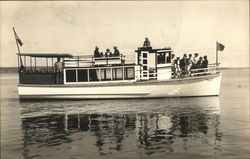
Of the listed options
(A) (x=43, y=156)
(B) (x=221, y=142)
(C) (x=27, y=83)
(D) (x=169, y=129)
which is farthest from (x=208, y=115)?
(C) (x=27, y=83)

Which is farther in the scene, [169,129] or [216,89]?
[216,89]

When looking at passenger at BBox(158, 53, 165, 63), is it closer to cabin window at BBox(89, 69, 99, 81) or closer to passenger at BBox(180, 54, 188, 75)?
passenger at BBox(180, 54, 188, 75)

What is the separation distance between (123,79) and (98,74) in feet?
7.20

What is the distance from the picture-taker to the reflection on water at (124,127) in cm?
1570

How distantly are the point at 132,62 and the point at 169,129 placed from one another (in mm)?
17184

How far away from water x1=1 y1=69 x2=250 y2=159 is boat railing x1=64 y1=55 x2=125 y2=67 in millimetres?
5004

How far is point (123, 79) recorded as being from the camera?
34.8 metres

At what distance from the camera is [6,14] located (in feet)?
66.1

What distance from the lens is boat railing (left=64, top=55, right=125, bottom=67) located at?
35.1m

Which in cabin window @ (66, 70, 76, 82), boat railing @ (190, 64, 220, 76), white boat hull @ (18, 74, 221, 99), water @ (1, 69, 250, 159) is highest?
boat railing @ (190, 64, 220, 76)

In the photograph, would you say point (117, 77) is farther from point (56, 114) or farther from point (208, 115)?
point (208, 115)

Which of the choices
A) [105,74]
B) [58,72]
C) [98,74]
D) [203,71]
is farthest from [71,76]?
[203,71]

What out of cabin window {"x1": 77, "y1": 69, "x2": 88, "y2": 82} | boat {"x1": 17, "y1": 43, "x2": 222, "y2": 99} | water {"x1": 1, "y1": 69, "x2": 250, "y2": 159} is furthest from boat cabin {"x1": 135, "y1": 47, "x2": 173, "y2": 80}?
cabin window {"x1": 77, "y1": 69, "x2": 88, "y2": 82}

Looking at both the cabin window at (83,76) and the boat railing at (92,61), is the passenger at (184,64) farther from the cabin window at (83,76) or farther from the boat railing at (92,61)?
the cabin window at (83,76)
